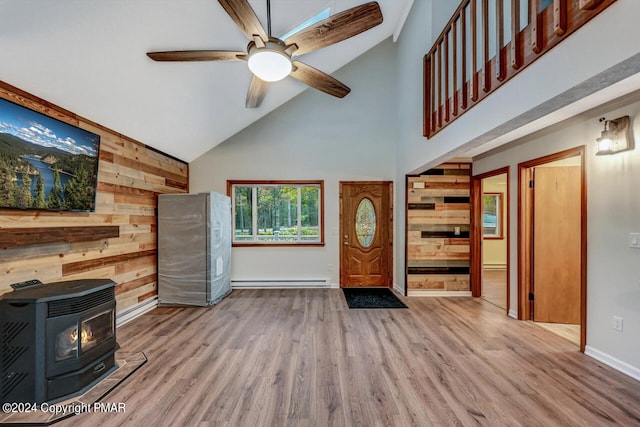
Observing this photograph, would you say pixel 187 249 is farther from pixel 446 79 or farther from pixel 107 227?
pixel 446 79

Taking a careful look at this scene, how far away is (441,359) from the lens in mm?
2574

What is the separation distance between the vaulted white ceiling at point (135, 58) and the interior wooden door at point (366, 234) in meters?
2.37

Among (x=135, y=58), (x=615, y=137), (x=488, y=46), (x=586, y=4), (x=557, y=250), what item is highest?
(x=135, y=58)

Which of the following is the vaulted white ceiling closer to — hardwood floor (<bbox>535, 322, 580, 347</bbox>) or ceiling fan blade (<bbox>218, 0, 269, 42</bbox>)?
ceiling fan blade (<bbox>218, 0, 269, 42</bbox>)

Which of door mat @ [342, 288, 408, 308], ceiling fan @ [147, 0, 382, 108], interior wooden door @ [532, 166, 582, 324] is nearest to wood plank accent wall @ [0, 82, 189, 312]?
ceiling fan @ [147, 0, 382, 108]

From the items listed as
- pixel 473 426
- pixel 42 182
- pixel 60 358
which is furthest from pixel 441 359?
pixel 42 182

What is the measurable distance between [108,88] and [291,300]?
3.49 m

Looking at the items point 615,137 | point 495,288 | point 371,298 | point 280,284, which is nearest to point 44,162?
point 280,284

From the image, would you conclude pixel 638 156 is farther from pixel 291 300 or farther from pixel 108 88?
pixel 108 88

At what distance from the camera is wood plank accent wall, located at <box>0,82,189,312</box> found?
7.55ft

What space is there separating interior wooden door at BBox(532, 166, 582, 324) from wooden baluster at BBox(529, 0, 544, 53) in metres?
2.46

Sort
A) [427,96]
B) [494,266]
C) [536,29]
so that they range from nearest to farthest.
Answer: [536,29]
[427,96]
[494,266]

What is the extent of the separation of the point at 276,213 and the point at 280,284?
1311mm

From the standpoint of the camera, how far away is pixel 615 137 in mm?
2420
